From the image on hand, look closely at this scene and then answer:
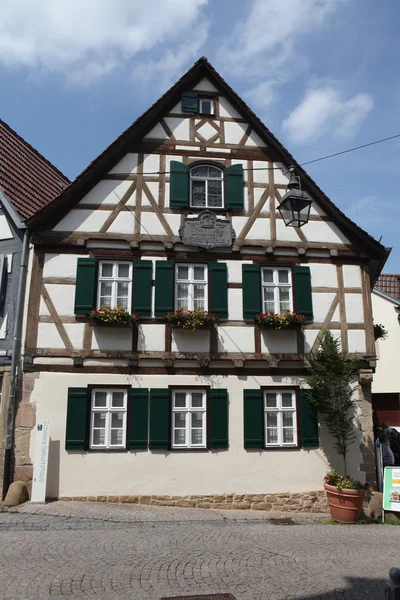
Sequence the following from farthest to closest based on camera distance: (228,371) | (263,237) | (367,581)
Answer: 1. (263,237)
2. (228,371)
3. (367,581)

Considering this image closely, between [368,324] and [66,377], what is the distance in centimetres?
666

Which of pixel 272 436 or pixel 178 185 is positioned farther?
pixel 178 185

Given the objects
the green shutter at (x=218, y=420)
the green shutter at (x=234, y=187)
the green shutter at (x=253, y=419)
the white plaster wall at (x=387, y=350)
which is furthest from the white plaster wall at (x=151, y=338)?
the white plaster wall at (x=387, y=350)

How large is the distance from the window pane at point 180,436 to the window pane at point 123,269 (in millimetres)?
3531

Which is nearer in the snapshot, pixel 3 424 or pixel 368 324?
pixel 3 424

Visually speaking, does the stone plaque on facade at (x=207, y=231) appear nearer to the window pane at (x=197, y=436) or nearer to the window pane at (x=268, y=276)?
the window pane at (x=268, y=276)

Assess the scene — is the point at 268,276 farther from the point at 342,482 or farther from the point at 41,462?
the point at 41,462

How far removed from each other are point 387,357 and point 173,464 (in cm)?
1315

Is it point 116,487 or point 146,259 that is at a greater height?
point 146,259

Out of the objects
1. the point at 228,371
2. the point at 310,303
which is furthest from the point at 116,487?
the point at 310,303

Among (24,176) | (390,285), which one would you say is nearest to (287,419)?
(24,176)

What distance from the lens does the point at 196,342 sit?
415 inches

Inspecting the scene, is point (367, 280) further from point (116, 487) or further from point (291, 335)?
point (116, 487)

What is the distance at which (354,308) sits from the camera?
11.2 m
